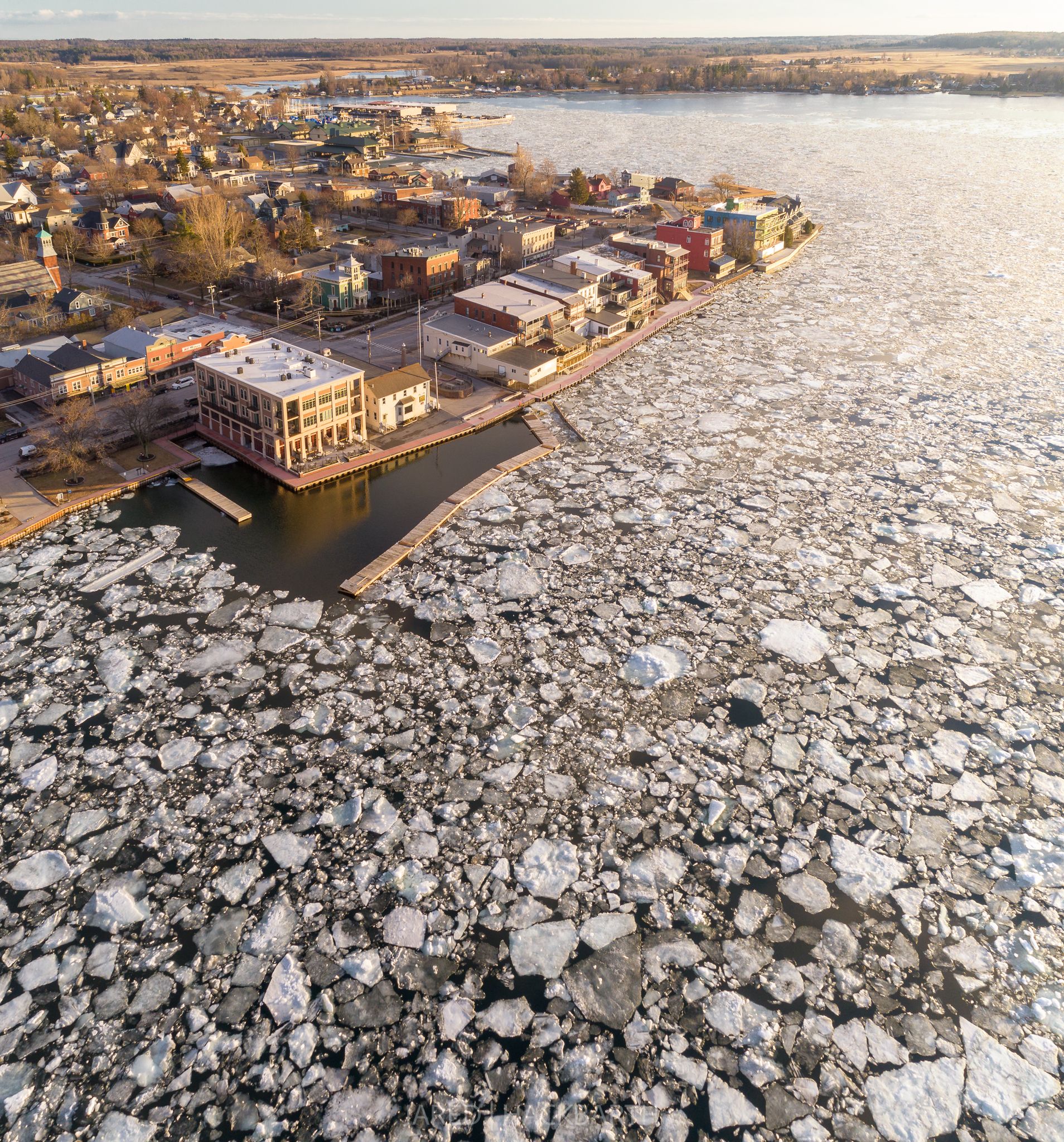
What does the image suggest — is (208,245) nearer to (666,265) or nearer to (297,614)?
(666,265)

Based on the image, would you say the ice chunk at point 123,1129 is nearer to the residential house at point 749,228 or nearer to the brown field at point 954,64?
the residential house at point 749,228

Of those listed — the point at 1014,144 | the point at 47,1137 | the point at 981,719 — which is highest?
the point at 1014,144

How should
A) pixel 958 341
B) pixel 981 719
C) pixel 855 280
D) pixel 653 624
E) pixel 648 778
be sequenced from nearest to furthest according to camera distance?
pixel 648 778, pixel 981 719, pixel 653 624, pixel 958 341, pixel 855 280

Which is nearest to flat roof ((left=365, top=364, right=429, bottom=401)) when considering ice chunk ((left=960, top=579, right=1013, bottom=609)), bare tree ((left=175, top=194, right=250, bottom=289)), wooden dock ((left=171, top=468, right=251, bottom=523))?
wooden dock ((left=171, top=468, right=251, bottom=523))

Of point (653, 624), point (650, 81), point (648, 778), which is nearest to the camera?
point (648, 778)

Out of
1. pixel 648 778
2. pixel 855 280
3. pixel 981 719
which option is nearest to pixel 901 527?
pixel 981 719

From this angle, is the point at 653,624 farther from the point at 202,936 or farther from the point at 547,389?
the point at 547,389

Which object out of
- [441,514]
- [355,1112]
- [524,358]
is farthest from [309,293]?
[355,1112]
